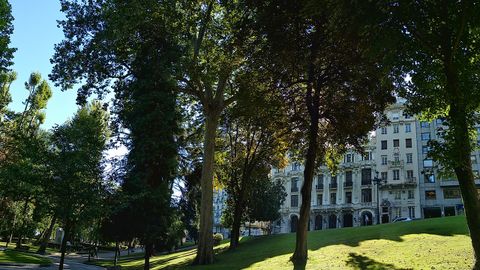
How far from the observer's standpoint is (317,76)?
1981cm

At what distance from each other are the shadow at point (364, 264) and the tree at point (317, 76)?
2312 mm

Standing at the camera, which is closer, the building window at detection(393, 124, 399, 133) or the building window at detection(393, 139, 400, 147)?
the building window at detection(393, 139, 400, 147)

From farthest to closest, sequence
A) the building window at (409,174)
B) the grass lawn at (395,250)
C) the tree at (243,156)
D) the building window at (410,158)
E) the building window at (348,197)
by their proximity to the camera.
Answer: the building window at (348,197) < the building window at (410,158) < the building window at (409,174) < the tree at (243,156) < the grass lawn at (395,250)

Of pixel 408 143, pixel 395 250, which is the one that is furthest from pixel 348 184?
pixel 395 250

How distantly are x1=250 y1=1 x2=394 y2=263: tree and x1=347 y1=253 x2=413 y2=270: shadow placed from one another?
2312mm

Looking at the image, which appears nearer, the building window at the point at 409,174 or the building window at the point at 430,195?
the building window at the point at 430,195

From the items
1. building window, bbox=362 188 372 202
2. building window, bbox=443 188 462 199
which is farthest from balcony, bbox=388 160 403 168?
building window, bbox=443 188 462 199

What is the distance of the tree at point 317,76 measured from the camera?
1595 cm

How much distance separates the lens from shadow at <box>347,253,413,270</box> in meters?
15.4

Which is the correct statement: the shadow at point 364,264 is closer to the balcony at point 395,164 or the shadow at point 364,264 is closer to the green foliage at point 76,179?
the green foliage at point 76,179

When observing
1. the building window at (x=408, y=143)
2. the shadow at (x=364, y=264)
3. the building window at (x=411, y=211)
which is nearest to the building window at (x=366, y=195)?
the building window at (x=411, y=211)

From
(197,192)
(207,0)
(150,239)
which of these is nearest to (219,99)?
(207,0)

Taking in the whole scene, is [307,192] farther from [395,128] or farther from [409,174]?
[395,128]

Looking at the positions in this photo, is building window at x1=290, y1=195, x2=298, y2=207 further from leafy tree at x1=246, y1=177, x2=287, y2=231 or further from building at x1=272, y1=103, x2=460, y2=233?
leafy tree at x1=246, y1=177, x2=287, y2=231
